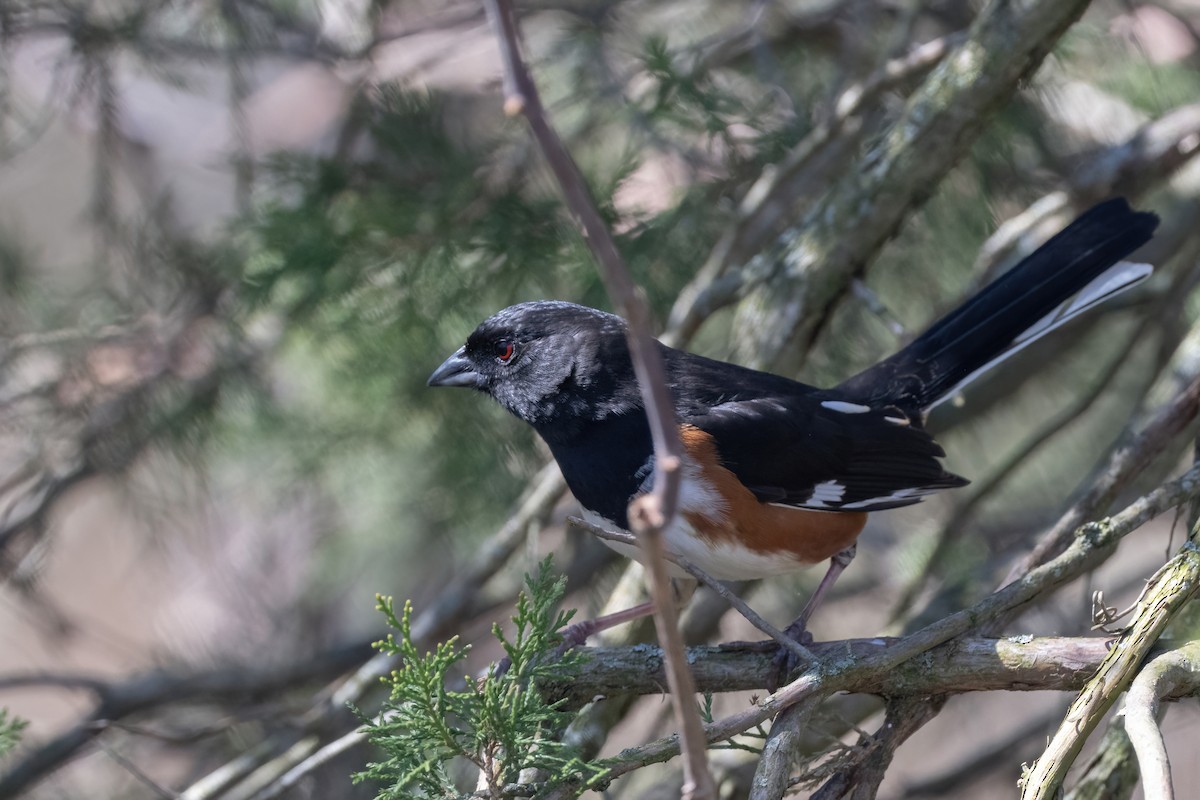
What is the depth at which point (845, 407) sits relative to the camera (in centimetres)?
265

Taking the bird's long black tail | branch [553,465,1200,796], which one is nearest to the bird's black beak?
the bird's long black tail

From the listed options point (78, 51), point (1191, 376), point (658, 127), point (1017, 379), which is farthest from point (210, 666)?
point (1191, 376)

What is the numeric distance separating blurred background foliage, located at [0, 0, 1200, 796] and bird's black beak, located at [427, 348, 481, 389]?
50 cm

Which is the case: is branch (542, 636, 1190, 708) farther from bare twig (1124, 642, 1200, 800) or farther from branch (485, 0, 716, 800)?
branch (485, 0, 716, 800)

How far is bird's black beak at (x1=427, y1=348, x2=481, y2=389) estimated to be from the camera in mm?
2588

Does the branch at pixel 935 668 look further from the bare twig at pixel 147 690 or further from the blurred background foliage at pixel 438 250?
the bare twig at pixel 147 690

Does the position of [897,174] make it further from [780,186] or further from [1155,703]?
[1155,703]

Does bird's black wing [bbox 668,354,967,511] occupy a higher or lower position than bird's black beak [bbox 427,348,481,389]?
lower

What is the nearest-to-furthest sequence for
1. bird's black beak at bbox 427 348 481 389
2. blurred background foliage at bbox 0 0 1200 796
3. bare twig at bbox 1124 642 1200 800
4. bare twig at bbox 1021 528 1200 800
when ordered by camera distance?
1. bare twig at bbox 1124 642 1200 800
2. bare twig at bbox 1021 528 1200 800
3. bird's black beak at bbox 427 348 481 389
4. blurred background foliage at bbox 0 0 1200 796

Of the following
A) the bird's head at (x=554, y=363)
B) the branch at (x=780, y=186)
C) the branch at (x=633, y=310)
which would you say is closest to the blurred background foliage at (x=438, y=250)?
the branch at (x=780, y=186)

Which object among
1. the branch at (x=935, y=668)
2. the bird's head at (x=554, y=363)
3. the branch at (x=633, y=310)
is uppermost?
the bird's head at (x=554, y=363)

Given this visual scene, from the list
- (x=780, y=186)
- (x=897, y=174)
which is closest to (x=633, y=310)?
(x=897, y=174)

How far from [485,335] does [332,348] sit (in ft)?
3.66

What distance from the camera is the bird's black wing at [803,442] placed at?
2414 millimetres
